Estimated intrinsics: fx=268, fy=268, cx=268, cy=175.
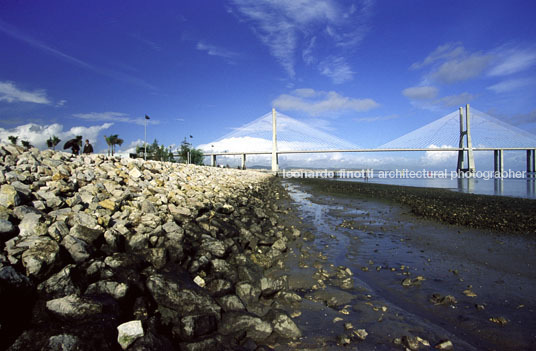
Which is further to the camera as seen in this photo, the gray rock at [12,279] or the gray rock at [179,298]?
the gray rock at [179,298]

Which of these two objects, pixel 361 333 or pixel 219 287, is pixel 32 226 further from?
pixel 361 333

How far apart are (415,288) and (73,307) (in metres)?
4.41

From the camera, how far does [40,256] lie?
8.97ft

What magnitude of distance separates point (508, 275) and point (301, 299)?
396cm

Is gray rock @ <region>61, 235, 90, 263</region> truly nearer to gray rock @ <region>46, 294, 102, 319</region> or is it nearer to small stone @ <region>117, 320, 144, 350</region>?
gray rock @ <region>46, 294, 102, 319</region>

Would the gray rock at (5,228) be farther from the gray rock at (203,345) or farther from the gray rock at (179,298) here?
the gray rock at (203,345)

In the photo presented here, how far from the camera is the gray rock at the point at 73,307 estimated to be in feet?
7.35

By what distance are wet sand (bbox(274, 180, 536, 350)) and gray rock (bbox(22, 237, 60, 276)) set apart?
2.67m

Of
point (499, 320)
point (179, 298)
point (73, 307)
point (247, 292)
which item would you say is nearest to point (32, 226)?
point (73, 307)

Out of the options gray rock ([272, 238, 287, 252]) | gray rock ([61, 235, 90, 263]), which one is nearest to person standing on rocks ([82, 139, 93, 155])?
gray rock ([272, 238, 287, 252])

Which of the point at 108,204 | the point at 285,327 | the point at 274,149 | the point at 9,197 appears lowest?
the point at 285,327

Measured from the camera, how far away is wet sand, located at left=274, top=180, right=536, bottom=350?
115 inches

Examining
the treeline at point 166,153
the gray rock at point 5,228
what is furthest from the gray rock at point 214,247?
the treeline at point 166,153

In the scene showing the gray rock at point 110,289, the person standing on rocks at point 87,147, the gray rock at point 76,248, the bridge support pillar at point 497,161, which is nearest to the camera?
the gray rock at point 110,289
